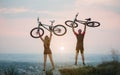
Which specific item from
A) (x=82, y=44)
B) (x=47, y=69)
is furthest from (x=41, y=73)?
(x=82, y=44)

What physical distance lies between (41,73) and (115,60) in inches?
122

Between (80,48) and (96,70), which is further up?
(80,48)

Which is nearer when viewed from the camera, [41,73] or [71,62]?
[41,73]

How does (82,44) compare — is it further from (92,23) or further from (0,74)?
(0,74)

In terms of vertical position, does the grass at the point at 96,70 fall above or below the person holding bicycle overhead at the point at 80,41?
below

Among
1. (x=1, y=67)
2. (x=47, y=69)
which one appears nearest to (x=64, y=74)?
(x=47, y=69)

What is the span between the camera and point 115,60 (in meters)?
26.5

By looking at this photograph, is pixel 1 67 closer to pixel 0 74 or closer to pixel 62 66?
pixel 0 74

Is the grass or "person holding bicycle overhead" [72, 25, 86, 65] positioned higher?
"person holding bicycle overhead" [72, 25, 86, 65]

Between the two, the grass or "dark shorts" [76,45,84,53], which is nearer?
the grass

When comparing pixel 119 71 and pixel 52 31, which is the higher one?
pixel 52 31

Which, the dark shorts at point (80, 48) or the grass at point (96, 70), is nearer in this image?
the grass at point (96, 70)

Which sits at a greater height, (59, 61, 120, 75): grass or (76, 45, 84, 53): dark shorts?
(76, 45, 84, 53): dark shorts

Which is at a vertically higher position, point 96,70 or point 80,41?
point 80,41
